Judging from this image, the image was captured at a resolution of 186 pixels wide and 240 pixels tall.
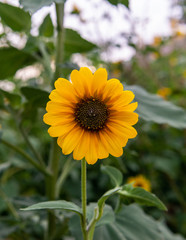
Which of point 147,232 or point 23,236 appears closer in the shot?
point 147,232

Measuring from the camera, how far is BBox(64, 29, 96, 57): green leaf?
2.92 feet

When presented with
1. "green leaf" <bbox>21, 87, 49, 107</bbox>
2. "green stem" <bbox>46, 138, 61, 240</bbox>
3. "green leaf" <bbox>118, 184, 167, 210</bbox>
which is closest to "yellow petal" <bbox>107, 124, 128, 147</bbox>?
"green leaf" <bbox>118, 184, 167, 210</bbox>

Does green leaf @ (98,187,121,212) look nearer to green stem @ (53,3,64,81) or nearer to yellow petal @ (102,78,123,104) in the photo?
yellow petal @ (102,78,123,104)

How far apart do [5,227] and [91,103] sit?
61 cm

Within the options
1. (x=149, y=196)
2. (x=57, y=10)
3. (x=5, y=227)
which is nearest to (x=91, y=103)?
(x=149, y=196)

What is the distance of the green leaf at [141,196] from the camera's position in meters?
0.51

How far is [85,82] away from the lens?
494mm

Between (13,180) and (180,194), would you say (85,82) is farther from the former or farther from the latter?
(180,194)

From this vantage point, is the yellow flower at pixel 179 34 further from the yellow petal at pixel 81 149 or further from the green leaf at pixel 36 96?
the yellow petal at pixel 81 149

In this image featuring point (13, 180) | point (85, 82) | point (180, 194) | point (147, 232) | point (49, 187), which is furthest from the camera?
point (180, 194)

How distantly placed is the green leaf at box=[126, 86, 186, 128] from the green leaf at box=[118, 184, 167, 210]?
0.61ft

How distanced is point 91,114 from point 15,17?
45 centimetres

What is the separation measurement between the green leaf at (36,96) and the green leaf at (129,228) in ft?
1.17

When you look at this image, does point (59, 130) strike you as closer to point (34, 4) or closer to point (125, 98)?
point (125, 98)
